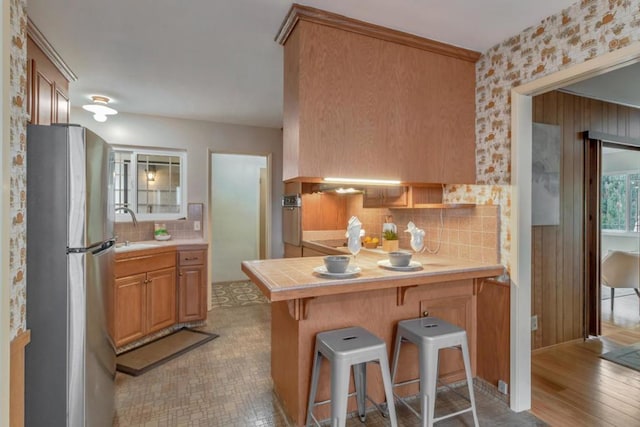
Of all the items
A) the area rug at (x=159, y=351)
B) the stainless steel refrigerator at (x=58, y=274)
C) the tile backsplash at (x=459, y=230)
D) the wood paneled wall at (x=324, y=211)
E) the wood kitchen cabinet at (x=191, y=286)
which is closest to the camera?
the stainless steel refrigerator at (x=58, y=274)

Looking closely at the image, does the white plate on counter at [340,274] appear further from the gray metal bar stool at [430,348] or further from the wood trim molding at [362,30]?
the wood trim molding at [362,30]

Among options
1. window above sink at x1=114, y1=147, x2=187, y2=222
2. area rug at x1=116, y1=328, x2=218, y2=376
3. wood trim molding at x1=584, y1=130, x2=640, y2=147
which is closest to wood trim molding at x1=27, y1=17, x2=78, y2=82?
window above sink at x1=114, y1=147, x2=187, y2=222

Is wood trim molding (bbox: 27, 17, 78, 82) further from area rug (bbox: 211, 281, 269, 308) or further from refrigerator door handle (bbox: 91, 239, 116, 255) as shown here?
area rug (bbox: 211, 281, 269, 308)

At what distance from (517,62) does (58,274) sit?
290 centimetres

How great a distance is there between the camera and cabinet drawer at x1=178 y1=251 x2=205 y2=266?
3598mm

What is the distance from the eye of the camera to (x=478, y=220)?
7.93ft

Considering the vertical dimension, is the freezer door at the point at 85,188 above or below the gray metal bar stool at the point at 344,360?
above

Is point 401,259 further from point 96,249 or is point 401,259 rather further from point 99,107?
point 99,107

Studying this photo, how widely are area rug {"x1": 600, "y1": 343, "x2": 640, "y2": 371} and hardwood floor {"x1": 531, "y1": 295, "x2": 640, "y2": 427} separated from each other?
0.20 feet

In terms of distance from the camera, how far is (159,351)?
3025 millimetres

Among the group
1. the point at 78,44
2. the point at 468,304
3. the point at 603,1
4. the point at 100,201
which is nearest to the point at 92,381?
the point at 100,201

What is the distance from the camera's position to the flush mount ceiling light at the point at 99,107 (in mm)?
3250

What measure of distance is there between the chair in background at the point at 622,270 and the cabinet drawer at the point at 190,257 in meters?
4.93

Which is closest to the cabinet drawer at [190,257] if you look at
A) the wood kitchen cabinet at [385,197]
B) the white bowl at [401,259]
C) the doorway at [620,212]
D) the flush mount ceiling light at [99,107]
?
the flush mount ceiling light at [99,107]
